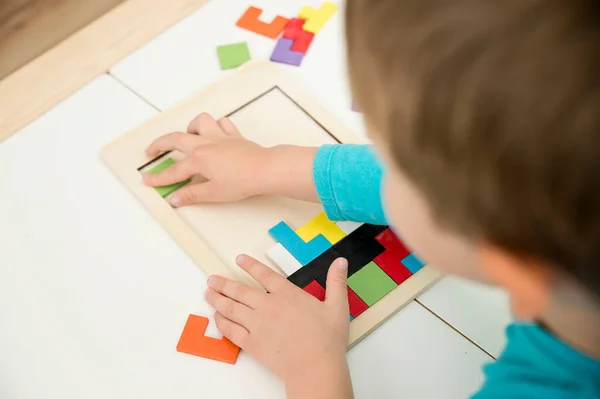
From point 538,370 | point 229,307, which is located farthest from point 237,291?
point 538,370

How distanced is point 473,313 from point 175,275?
307 millimetres

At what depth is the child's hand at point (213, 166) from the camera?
0.69 meters

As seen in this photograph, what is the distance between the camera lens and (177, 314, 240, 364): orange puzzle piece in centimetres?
61

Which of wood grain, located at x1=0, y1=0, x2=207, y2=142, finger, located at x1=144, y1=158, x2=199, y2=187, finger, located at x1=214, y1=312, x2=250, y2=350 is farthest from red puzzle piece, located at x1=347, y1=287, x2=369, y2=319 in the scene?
wood grain, located at x1=0, y1=0, x2=207, y2=142

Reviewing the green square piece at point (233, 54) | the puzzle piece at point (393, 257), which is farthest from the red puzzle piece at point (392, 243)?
the green square piece at point (233, 54)

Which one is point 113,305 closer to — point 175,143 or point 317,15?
point 175,143

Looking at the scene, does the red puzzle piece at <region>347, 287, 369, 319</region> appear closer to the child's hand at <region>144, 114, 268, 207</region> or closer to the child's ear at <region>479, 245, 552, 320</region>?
the child's hand at <region>144, 114, 268, 207</region>

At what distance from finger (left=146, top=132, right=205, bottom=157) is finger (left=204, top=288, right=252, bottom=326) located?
0.18 metres

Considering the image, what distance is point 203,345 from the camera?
2.02 feet

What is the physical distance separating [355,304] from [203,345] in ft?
0.51

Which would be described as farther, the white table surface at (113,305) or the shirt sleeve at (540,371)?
the white table surface at (113,305)

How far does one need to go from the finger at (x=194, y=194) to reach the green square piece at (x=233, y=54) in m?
0.21

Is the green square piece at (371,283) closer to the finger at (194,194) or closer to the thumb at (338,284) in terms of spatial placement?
the thumb at (338,284)

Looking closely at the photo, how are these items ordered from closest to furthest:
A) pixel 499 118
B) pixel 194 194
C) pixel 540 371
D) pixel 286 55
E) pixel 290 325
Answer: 1. pixel 499 118
2. pixel 540 371
3. pixel 290 325
4. pixel 194 194
5. pixel 286 55
